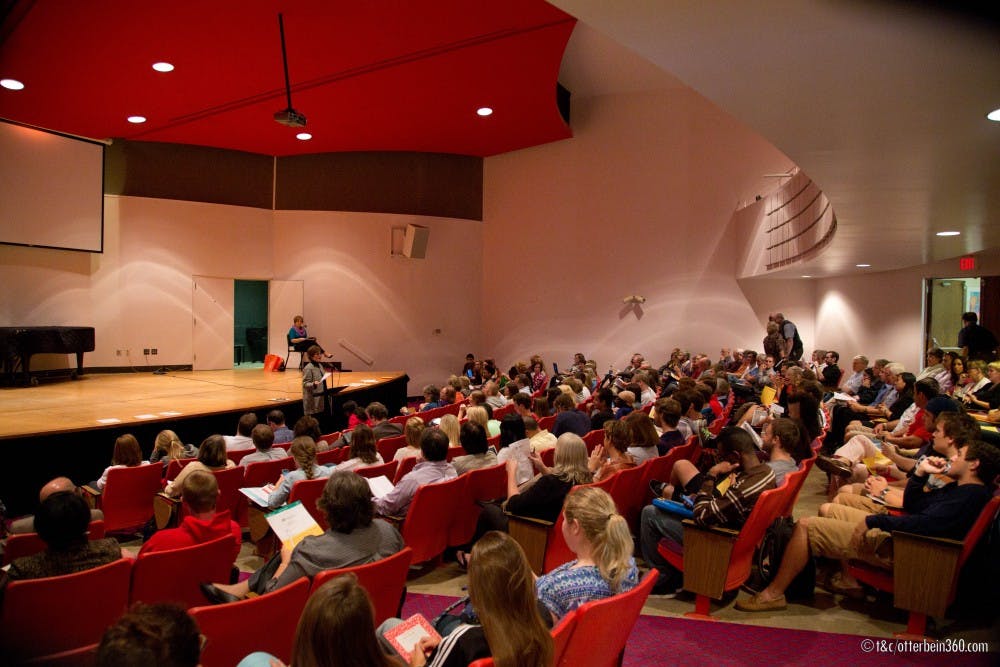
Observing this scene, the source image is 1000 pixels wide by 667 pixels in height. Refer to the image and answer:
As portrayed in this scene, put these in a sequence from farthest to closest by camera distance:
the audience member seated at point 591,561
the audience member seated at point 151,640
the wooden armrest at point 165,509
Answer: the wooden armrest at point 165,509, the audience member seated at point 591,561, the audience member seated at point 151,640

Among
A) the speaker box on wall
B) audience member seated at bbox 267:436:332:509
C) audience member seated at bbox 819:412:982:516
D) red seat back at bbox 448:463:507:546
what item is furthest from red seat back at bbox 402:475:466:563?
the speaker box on wall

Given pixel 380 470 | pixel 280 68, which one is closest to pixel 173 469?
pixel 380 470

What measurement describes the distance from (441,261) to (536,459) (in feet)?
35.6

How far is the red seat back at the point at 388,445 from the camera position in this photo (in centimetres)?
581

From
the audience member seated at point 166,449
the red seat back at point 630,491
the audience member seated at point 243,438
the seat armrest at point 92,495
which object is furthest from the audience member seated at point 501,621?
the audience member seated at point 243,438

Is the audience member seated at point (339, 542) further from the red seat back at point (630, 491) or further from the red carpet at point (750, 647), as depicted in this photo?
the red seat back at point (630, 491)

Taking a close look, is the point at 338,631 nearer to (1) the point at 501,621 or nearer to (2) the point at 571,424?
(1) the point at 501,621

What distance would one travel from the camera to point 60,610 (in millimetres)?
2451

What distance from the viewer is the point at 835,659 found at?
3.20 meters

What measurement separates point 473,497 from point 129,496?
2.47 meters

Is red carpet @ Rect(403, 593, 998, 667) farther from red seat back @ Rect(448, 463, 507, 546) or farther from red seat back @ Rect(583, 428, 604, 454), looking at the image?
red seat back @ Rect(583, 428, 604, 454)

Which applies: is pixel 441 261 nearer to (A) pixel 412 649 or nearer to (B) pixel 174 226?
(B) pixel 174 226

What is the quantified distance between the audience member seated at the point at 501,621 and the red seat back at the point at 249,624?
61cm

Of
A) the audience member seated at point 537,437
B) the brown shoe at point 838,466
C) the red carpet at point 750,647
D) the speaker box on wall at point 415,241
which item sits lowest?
the red carpet at point 750,647
